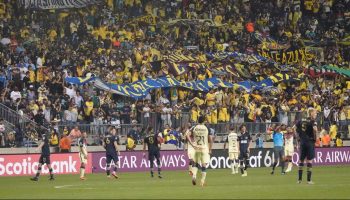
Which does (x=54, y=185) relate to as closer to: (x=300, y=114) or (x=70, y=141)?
(x=70, y=141)

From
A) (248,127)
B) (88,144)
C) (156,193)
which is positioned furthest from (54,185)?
(248,127)

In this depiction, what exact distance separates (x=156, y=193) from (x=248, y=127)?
873 inches

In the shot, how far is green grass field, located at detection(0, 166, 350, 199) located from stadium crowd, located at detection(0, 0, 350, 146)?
20.0 feet

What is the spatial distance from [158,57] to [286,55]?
9.56 m

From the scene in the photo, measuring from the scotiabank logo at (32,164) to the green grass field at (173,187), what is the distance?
169 centimetres

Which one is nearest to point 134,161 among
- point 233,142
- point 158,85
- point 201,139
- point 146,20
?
point 158,85

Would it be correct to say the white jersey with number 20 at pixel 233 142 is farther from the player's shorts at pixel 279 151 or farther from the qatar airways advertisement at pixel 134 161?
the qatar airways advertisement at pixel 134 161

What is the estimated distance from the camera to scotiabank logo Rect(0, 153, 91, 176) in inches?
1773

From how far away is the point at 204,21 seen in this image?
61.0 m

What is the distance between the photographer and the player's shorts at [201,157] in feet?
112

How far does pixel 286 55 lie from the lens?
61.1 m

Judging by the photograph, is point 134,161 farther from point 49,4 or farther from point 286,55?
point 286,55

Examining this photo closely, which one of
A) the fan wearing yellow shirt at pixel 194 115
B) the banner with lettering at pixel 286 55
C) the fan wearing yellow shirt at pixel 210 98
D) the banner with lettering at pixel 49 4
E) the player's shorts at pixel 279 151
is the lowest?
the player's shorts at pixel 279 151

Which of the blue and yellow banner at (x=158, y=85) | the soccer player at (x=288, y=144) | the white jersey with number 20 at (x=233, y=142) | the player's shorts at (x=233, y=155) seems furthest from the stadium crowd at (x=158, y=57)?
the soccer player at (x=288, y=144)
